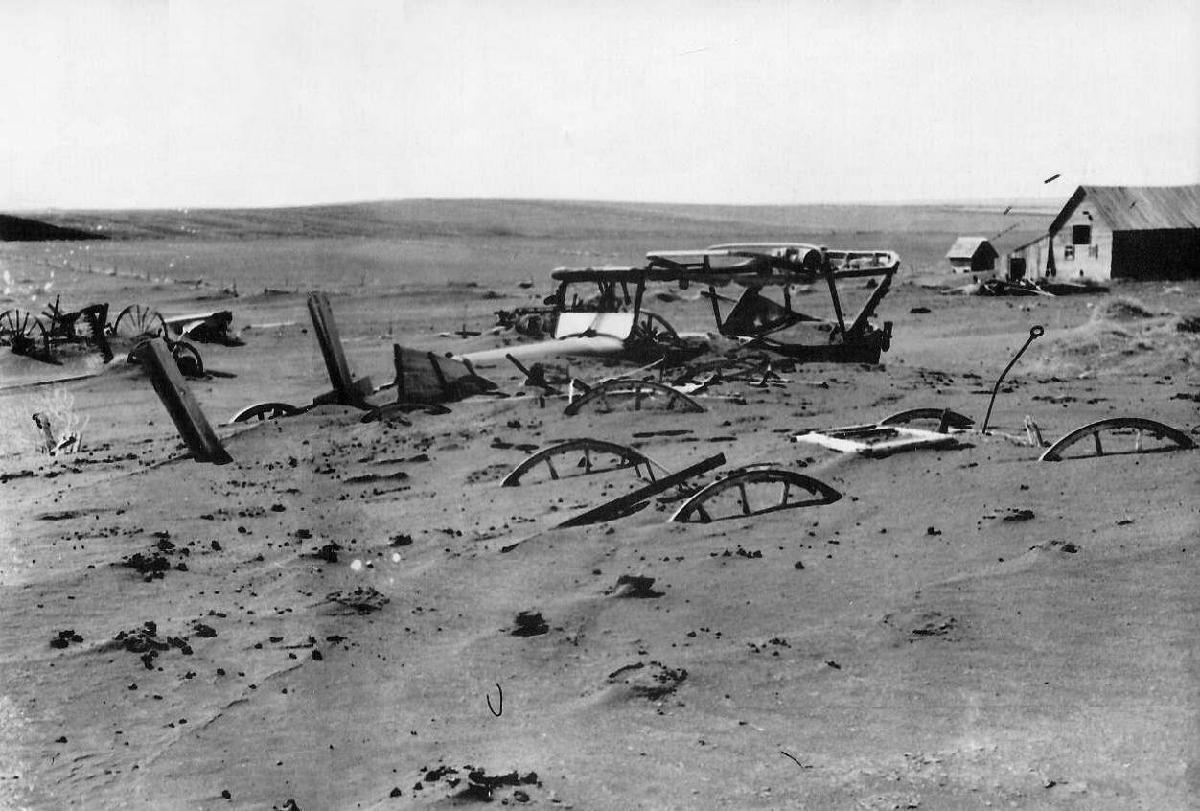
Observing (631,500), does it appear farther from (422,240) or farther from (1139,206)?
(422,240)

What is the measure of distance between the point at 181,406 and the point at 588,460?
14.3 ft

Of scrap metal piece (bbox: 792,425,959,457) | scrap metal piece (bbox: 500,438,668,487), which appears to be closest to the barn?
scrap metal piece (bbox: 792,425,959,457)

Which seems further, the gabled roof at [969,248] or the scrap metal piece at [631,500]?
the gabled roof at [969,248]

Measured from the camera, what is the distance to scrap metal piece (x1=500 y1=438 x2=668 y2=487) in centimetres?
962

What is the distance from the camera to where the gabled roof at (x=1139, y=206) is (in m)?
35.5

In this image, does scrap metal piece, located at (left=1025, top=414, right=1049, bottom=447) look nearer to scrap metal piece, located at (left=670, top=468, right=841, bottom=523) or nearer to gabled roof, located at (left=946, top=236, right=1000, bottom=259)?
scrap metal piece, located at (left=670, top=468, right=841, bottom=523)

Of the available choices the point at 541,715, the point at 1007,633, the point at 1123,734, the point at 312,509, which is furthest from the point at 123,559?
the point at 1123,734

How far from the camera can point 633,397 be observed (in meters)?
12.7

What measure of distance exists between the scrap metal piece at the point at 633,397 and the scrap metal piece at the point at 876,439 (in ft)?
5.75

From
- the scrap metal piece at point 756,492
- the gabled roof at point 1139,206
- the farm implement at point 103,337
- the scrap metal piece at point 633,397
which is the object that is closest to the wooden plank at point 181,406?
the scrap metal piece at point 633,397

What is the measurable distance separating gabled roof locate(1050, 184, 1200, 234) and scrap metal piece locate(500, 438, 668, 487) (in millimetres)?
30097

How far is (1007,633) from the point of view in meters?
6.11

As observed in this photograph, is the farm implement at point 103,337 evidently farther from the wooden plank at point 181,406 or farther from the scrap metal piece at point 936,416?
the scrap metal piece at point 936,416

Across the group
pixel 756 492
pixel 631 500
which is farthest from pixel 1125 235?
pixel 631 500
